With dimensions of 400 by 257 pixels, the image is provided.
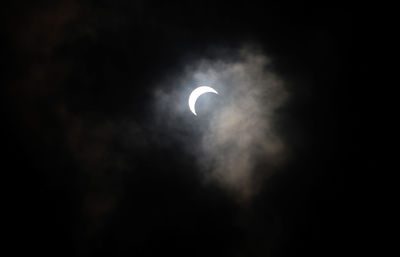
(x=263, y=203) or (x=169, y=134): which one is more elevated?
(x=169, y=134)

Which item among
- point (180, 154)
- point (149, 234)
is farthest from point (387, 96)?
point (149, 234)

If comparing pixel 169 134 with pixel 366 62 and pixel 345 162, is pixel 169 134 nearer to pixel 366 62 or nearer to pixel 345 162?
pixel 345 162

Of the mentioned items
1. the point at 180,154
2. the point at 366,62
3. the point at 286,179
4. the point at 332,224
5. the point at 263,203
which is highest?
the point at 366,62

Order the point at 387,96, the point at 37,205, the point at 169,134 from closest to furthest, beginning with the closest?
the point at 387,96 → the point at 169,134 → the point at 37,205

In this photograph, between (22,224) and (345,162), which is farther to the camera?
(22,224)

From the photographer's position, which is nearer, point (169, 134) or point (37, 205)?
point (169, 134)

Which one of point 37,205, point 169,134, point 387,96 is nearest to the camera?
point 387,96

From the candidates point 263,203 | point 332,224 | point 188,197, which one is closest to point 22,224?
point 188,197

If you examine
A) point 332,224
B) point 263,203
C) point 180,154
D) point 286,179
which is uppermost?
point 180,154

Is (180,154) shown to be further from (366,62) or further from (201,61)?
(366,62)
